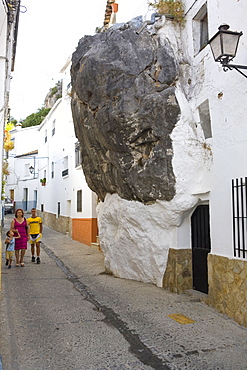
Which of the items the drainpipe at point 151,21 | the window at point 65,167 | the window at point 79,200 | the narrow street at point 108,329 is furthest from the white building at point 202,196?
the window at point 65,167

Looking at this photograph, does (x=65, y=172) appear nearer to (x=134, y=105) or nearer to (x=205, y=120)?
(x=134, y=105)

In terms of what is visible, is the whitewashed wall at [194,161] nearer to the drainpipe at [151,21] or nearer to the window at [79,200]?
the drainpipe at [151,21]

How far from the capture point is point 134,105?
6.74 meters

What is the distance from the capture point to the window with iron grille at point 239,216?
4985 mm

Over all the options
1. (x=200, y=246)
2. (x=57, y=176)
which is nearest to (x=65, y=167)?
(x=57, y=176)

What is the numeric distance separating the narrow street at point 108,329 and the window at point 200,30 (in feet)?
16.0

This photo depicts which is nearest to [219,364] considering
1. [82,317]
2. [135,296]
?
[82,317]

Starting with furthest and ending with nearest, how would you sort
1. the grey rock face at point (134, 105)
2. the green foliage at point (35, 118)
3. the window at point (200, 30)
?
1. the green foliage at point (35, 118)
2. the window at point (200, 30)
3. the grey rock face at point (134, 105)

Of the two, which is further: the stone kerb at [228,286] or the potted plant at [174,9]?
the potted plant at [174,9]

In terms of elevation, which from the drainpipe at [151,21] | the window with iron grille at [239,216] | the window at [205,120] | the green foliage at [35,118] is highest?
the green foliage at [35,118]

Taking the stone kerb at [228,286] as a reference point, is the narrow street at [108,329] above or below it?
below

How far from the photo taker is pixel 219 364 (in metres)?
3.79

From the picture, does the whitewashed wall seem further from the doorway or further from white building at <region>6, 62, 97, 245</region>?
the doorway

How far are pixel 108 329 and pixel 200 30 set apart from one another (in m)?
5.80
